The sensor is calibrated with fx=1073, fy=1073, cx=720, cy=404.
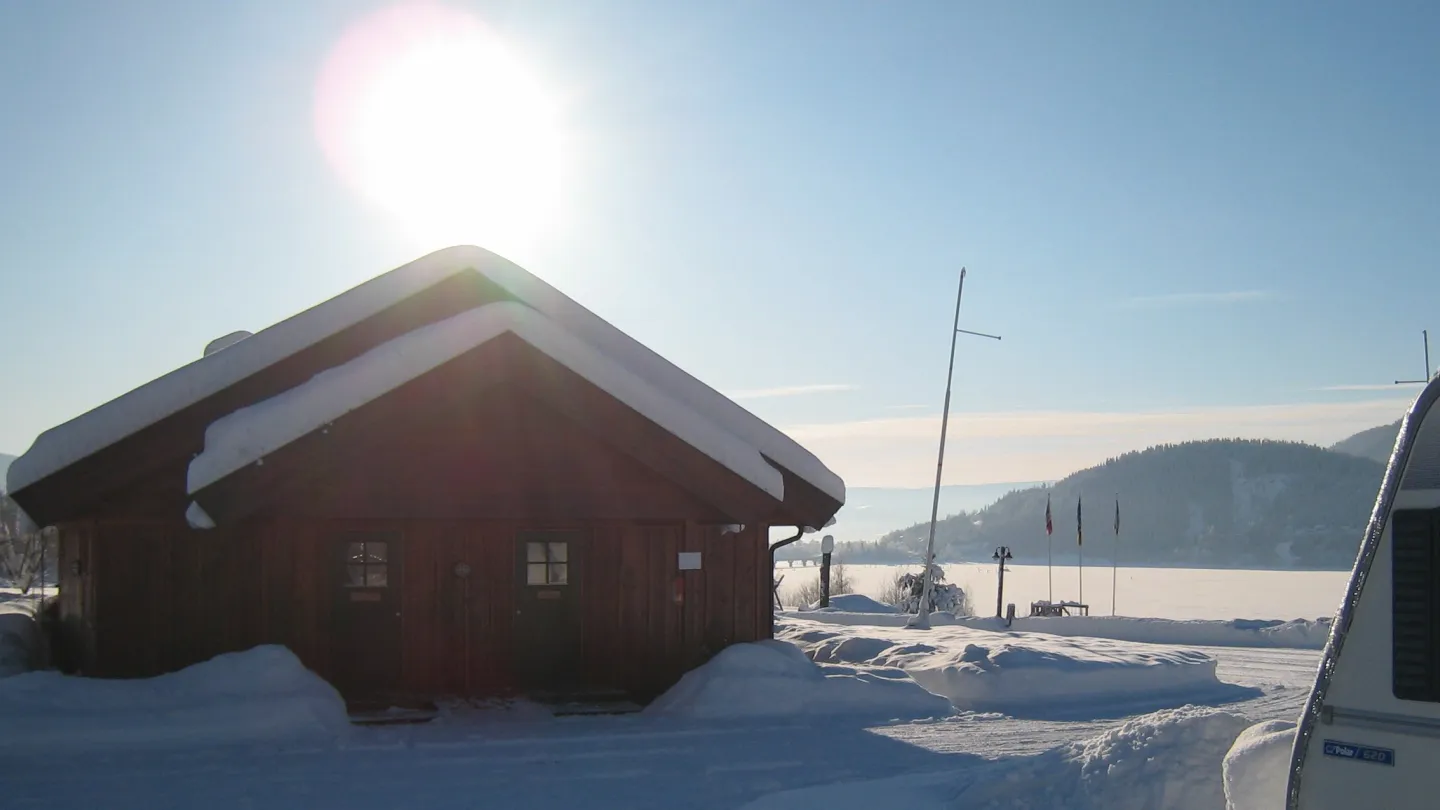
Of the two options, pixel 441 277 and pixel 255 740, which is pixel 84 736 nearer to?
pixel 255 740

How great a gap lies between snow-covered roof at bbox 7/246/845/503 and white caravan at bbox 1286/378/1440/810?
819cm

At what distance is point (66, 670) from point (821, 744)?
862 cm

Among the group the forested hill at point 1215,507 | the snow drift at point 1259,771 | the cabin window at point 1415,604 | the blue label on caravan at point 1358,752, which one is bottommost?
the forested hill at point 1215,507

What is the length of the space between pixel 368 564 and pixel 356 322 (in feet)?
9.20

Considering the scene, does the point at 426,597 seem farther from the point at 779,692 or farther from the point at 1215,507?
the point at 1215,507

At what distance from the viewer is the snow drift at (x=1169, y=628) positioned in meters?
23.4

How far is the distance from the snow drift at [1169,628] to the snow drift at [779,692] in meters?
12.6

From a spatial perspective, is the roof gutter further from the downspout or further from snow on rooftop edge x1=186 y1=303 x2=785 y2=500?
snow on rooftop edge x1=186 y1=303 x2=785 y2=500

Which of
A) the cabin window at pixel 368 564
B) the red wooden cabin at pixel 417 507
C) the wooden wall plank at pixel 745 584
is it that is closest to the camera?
the red wooden cabin at pixel 417 507

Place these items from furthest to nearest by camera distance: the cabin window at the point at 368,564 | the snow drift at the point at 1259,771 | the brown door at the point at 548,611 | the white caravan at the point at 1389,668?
1. the brown door at the point at 548,611
2. the cabin window at the point at 368,564
3. the snow drift at the point at 1259,771
4. the white caravan at the point at 1389,668

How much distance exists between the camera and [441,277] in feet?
42.9

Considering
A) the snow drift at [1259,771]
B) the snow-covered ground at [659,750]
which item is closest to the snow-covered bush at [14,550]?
the snow-covered ground at [659,750]

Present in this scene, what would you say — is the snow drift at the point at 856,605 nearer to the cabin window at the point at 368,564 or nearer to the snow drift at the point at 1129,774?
the cabin window at the point at 368,564

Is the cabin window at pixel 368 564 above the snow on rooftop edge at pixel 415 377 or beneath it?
beneath
